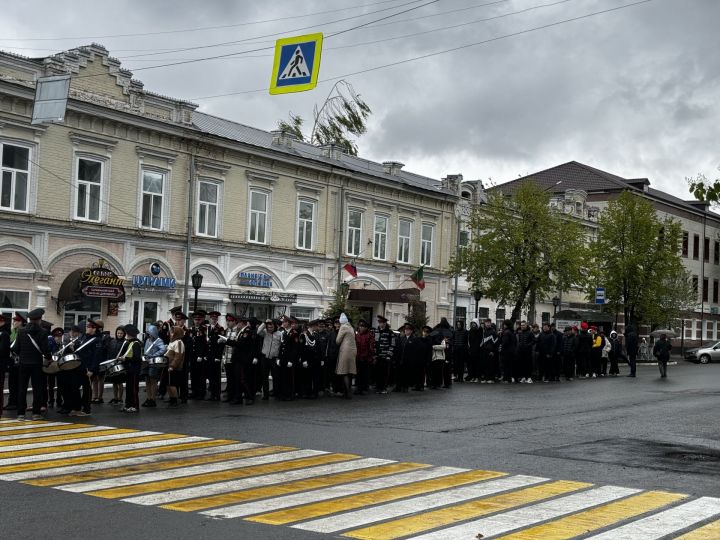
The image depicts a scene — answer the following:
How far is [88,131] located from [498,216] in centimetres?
2215

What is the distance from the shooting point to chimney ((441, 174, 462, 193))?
51188 mm

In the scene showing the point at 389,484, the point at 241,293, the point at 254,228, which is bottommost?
the point at 389,484

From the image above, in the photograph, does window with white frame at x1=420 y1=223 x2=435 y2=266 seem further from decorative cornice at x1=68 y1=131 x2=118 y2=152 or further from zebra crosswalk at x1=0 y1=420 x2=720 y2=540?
zebra crosswalk at x1=0 y1=420 x2=720 y2=540

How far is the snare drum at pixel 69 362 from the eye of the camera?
16.7 metres

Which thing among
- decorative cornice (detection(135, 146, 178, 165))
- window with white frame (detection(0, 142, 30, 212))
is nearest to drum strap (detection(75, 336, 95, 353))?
window with white frame (detection(0, 142, 30, 212))

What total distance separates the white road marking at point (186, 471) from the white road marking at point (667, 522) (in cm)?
470

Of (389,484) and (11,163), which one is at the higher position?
(11,163)

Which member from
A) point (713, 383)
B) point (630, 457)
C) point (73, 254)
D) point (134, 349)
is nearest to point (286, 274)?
point (73, 254)

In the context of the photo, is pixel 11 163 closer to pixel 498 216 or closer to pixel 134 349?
pixel 134 349


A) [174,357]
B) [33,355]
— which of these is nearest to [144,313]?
[174,357]

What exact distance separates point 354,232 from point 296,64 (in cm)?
2653

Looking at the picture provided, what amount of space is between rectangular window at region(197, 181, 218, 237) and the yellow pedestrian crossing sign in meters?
19.2

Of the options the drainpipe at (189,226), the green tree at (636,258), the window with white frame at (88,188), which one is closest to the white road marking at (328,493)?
the window with white frame at (88,188)

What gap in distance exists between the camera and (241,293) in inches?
1485
